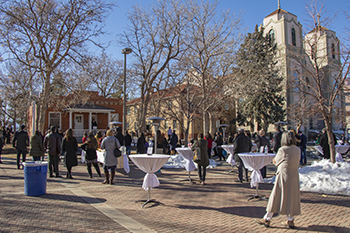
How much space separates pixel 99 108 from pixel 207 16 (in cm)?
1668

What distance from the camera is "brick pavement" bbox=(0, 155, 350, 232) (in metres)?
4.99

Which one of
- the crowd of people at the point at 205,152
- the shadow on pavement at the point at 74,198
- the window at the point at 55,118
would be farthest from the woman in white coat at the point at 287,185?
the window at the point at 55,118

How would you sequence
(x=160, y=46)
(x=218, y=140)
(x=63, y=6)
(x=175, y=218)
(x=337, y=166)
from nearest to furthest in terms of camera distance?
1. (x=175, y=218)
2. (x=337, y=166)
3. (x=63, y=6)
4. (x=218, y=140)
5. (x=160, y=46)

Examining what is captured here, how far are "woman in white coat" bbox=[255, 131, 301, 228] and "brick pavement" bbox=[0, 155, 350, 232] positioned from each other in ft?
1.45

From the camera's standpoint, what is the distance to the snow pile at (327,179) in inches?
309

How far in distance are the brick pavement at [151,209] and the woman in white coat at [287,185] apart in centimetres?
44

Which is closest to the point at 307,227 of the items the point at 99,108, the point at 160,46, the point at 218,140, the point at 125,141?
the point at 125,141

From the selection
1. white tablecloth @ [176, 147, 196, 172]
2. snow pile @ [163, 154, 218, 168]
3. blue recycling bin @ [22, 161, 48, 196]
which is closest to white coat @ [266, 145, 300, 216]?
white tablecloth @ [176, 147, 196, 172]

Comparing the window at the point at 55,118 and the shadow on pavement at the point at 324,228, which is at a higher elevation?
the window at the point at 55,118

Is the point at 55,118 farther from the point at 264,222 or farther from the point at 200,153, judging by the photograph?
the point at 264,222

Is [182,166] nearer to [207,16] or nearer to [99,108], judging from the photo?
[207,16]

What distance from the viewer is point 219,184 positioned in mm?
9469

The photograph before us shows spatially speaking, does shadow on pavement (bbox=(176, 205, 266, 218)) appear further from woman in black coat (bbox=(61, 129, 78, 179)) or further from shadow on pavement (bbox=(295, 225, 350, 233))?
woman in black coat (bbox=(61, 129, 78, 179))

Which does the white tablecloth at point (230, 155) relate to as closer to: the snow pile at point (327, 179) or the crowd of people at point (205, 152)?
the crowd of people at point (205, 152)
